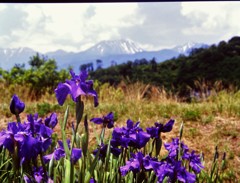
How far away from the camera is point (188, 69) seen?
119 ft

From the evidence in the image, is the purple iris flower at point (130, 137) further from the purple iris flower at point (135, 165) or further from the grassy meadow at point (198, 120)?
the grassy meadow at point (198, 120)

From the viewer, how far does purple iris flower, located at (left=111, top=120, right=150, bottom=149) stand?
223 centimetres

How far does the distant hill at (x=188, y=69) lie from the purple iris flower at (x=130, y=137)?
28725 millimetres

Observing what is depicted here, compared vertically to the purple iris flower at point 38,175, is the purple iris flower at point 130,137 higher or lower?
higher

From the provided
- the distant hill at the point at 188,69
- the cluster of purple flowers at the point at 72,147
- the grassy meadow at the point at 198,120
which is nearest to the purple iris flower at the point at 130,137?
the cluster of purple flowers at the point at 72,147

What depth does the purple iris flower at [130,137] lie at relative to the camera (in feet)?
7.30

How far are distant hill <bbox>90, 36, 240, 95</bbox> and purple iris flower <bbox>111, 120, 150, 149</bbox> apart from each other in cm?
2872

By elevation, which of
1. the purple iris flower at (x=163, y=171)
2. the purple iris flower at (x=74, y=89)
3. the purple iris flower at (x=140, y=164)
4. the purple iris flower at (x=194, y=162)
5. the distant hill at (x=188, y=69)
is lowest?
the distant hill at (x=188, y=69)

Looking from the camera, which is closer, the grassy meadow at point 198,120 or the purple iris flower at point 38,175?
the purple iris flower at point 38,175

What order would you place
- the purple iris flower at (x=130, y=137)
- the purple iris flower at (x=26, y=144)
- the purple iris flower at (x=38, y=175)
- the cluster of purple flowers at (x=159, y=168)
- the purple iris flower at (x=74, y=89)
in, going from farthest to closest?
1. the purple iris flower at (x=130, y=137)
2. the cluster of purple flowers at (x=159, y=168)
3. the purple iris flower at (x=38, y=175)
4. the purple iris flower at (x=26, y=144)
5. the purple iris flower at (x=74, y=89)

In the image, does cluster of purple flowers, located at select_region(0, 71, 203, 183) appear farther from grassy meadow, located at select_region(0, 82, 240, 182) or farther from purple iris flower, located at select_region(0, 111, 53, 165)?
grassy meadow, located at select_region(0, 82, 240, 182)

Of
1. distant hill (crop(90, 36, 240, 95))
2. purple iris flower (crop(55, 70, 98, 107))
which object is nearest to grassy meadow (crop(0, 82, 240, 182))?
purple iris flower (crop(55, 70, 98, 107))

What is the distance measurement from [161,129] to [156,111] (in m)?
4.71

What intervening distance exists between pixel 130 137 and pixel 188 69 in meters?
34.8
